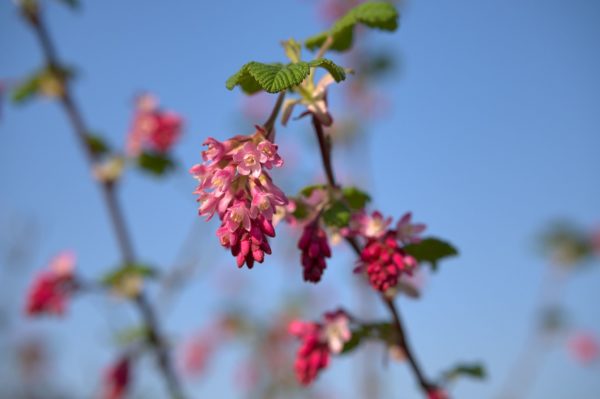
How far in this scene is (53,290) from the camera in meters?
4.54

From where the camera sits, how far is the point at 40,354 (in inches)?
486

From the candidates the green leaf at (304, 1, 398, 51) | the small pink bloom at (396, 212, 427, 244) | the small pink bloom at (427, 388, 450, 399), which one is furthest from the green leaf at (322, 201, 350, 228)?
the small pink bloom at (427, 388, 450, 399)

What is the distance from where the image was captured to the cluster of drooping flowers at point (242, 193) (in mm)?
1395

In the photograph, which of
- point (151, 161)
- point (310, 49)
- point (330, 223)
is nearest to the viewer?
point (330, 223)

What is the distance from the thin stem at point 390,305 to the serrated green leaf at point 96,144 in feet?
12.4

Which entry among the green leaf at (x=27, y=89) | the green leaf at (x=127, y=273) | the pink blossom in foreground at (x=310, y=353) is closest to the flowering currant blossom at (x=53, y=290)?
the green leaf at (x=127, y=273)

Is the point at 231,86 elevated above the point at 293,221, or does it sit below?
above

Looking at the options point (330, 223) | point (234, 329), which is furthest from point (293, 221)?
point (234, 329)

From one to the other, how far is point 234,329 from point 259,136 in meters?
8.60

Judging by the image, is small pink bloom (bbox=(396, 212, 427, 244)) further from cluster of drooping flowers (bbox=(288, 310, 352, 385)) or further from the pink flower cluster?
cluster of drooping flowers (bbox=(288, 310, 352, 385))

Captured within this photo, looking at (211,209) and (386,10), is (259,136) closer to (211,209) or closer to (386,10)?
(211,209)

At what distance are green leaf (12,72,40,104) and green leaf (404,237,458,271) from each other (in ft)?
14.5

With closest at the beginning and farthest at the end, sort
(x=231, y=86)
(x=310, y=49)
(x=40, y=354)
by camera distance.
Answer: (x=231, y=86), (x=310, y=49), (x=40, y=354)

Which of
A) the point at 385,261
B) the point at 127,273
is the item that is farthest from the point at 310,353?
the point at 127,273
